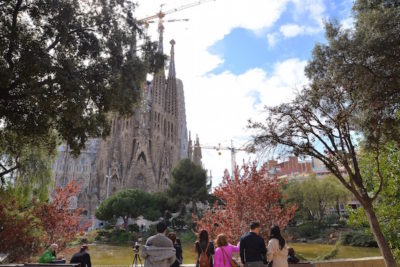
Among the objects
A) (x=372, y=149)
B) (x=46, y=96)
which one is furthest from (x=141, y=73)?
(x=372, y=149)

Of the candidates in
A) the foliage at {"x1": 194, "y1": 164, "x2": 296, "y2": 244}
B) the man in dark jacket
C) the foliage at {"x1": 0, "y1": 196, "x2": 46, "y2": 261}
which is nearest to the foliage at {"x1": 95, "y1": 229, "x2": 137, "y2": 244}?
the foliage at {"x1": 0, "y1": 196, "x2": 46, "y2": 261}

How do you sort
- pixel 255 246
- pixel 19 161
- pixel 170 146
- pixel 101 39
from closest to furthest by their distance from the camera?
pixel 255 246 → pixel 101 39 → pixel 19 161 → pixel 170 146

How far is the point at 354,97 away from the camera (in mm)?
7965

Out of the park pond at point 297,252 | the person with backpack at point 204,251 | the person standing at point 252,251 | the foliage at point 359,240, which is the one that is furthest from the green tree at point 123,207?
the person standing at point 252,251

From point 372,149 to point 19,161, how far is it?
45.6 feet

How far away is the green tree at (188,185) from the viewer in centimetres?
3556

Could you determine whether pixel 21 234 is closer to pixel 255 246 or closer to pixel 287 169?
pixel 255 246

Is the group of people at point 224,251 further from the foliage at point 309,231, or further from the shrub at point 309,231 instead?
the shrub at point 309,231

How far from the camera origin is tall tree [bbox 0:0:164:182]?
688 cm

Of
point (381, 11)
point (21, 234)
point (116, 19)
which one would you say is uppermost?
point (116, 19)

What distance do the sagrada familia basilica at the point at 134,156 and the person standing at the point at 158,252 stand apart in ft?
136

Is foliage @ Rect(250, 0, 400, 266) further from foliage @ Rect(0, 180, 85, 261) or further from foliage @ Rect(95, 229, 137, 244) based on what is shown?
foliage @ Rect(95, 229, 137, 244)

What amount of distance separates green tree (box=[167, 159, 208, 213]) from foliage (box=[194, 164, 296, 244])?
23826mm

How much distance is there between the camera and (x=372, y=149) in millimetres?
8492
